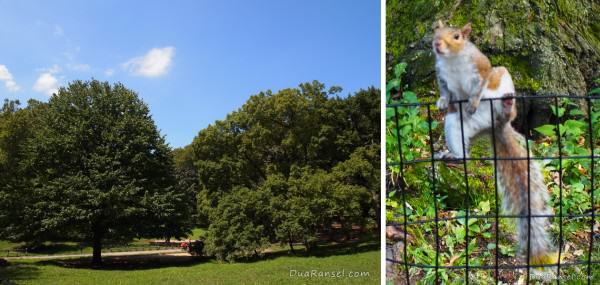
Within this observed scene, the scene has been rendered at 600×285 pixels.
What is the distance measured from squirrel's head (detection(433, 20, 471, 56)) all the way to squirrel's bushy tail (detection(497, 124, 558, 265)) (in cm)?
41

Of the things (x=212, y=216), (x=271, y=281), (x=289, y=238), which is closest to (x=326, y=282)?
(x=271, y=281)

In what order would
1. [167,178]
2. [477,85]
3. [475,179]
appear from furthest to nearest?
1. [167,178]
2. [475,179]
3. [477,85]

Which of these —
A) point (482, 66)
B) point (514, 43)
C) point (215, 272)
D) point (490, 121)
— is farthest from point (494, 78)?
point (215, 272)

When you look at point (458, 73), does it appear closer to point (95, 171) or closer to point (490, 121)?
point (490, 121)

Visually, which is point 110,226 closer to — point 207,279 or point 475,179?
point 207,279

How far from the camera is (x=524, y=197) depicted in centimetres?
187

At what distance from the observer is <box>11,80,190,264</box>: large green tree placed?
421 cm

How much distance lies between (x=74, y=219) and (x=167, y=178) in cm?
107

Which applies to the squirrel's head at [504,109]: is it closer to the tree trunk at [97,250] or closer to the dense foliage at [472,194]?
the dense foliage at [472,194]

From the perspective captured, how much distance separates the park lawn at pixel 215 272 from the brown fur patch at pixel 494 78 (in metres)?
2.52

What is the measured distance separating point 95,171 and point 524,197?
12.8ft

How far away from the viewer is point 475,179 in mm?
1997

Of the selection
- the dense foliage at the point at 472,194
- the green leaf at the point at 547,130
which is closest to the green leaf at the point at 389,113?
the dense foliage at the point at 472,194

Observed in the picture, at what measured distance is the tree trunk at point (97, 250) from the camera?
4.16 meters
